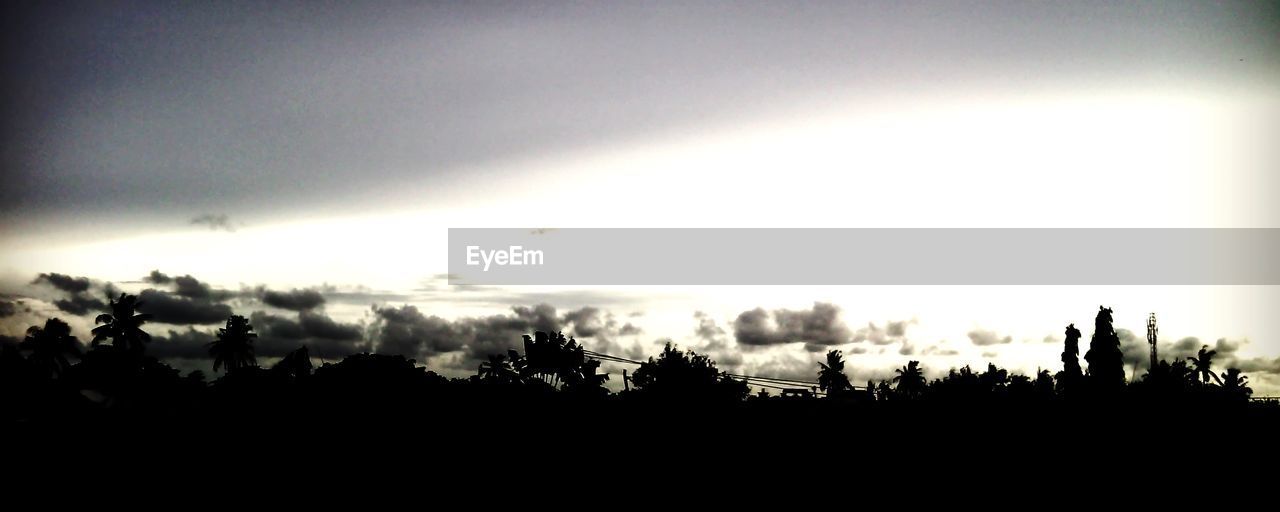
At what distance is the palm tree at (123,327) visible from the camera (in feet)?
247

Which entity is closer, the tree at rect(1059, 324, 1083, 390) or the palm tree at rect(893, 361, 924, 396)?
the tree at rect(1059, 324, 1083, 390)

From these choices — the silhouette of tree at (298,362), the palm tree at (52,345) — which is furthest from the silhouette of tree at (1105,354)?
the palm tree at (52,345)

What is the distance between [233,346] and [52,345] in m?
17.0

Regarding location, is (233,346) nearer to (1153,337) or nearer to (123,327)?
(123,327)

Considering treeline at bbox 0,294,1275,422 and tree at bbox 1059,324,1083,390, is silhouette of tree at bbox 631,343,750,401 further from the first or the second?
tree at bbox 1059,324,1083,390

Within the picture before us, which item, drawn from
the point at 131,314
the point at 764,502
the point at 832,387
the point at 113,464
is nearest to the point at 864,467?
the point at 764,502

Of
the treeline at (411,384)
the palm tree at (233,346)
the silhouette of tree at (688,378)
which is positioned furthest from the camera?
the palm tree at (233,346)

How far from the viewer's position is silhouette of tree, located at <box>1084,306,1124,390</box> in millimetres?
70062

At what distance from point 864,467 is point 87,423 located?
2854cm

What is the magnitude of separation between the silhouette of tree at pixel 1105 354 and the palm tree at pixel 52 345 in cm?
9880

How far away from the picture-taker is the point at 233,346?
90.6 m

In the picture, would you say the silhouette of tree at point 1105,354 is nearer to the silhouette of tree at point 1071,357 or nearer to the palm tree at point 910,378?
the silhouette of tree at point 1071,357

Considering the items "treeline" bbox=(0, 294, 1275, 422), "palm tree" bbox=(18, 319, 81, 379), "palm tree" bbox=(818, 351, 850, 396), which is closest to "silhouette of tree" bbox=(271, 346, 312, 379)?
"treeline" bbox=(0, 294, 1275, 422)

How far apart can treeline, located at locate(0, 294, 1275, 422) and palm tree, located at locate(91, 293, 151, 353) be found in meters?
0.10
